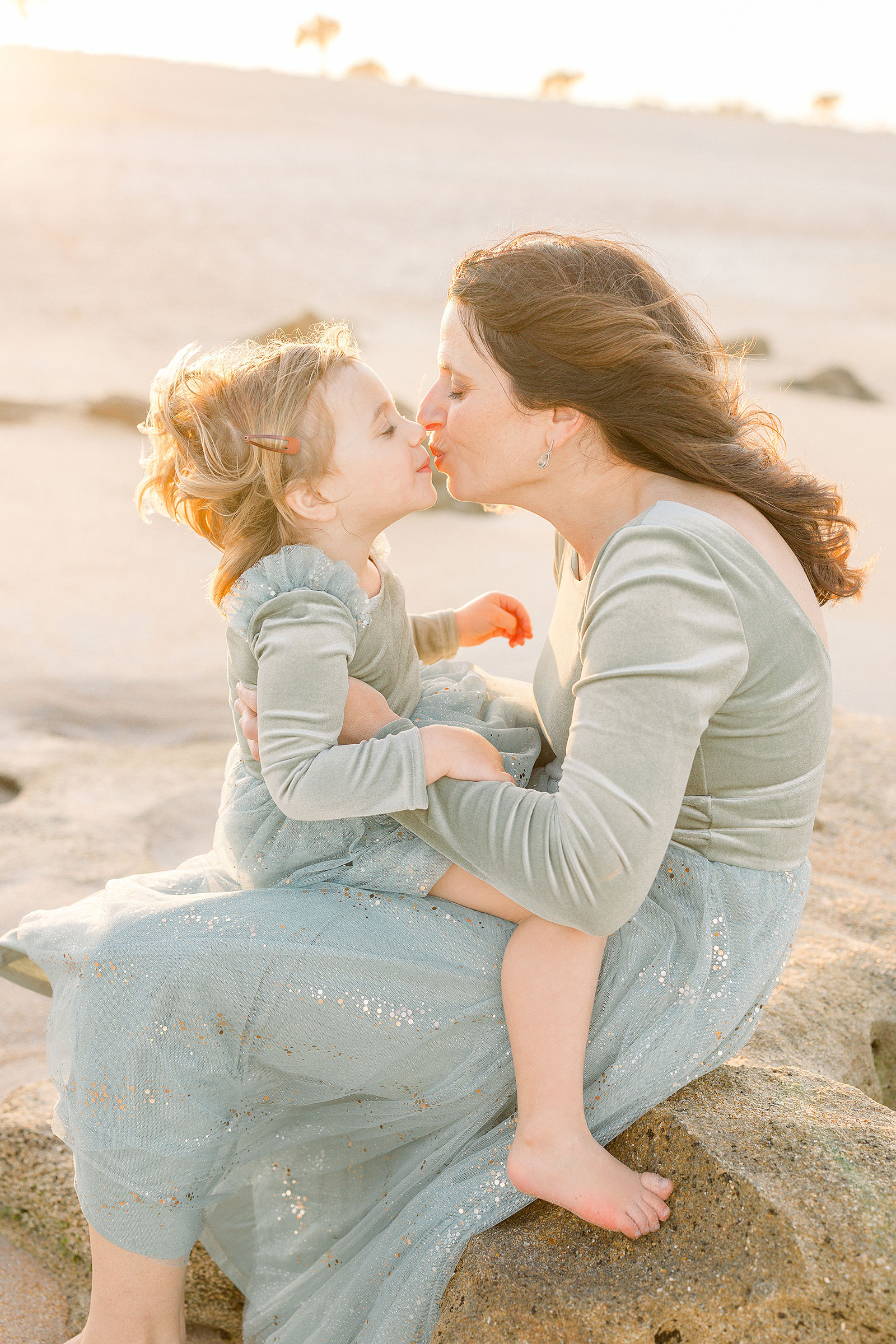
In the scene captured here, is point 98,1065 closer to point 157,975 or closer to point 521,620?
point 157,975

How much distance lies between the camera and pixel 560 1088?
1676mm

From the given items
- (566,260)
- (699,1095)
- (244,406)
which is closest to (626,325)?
(566,260)

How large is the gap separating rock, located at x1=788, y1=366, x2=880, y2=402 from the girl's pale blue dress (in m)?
12.8

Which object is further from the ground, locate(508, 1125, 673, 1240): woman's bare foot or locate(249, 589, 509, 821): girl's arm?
locate(249, 589, 509, 821): girl's arm

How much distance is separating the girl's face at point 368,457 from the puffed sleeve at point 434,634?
50cm

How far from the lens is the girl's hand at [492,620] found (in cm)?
262

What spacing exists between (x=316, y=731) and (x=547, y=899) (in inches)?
17.7

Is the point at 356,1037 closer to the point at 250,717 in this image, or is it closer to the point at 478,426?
the point at 250,717

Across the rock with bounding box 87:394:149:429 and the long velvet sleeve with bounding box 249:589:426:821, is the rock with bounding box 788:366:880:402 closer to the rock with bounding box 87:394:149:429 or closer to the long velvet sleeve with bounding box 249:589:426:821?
the rock with bounding box 87:394:149:429

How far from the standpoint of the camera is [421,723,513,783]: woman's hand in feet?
5.72

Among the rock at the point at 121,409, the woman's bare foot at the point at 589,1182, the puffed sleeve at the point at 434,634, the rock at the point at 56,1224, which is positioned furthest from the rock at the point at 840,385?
the woman's bare foot at the point at 589,1182

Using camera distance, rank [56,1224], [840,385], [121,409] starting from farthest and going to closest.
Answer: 1. [840,385]
2. [121,409]
3. [56,1224]

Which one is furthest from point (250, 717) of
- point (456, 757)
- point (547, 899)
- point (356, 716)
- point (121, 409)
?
point (121, 409)

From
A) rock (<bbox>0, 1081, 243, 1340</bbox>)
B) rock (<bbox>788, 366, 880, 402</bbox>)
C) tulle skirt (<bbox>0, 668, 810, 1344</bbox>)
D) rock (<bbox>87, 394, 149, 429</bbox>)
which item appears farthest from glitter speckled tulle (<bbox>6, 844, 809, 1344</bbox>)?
rock (<bbox>788, 366, 880, 402</bbox>)
